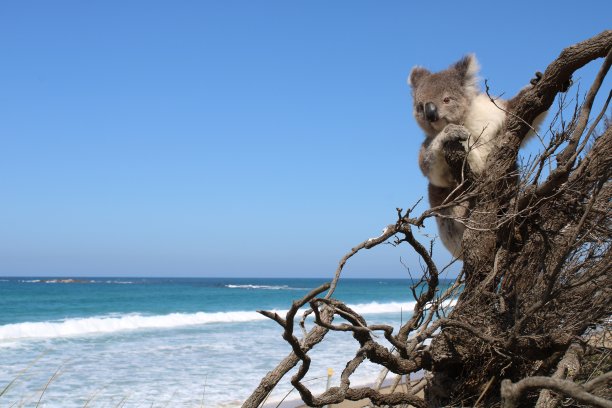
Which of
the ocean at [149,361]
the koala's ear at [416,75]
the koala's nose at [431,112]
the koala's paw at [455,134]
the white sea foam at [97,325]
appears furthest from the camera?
the white sea foam at [97,325]

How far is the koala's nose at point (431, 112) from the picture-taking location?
559 cm

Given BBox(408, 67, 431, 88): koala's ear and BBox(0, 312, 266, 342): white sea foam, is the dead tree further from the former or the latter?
BBox(0, 312, 266, 342): white sea foam

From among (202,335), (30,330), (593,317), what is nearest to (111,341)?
(202,335)

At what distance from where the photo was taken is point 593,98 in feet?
12.6

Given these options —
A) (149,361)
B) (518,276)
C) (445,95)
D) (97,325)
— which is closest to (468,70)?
(445,95)

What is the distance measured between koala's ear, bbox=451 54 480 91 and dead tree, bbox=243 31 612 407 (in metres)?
1.57

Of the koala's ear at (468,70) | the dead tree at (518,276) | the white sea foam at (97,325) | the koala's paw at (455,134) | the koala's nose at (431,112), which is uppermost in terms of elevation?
the koala's ear at (468,70)

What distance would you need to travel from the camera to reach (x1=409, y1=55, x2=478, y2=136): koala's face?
5.61m

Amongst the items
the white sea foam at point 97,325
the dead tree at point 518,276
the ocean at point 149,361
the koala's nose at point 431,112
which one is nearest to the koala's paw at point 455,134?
the koala's nose at point 431,112

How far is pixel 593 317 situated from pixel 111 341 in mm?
17469

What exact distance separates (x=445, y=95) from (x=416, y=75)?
774 millimetres

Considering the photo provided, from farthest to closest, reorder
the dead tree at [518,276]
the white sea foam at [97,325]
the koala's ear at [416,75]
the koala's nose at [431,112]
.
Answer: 1. the white sea foam at [97,325]
2. the koala's ear at [416,75]
3. the koala's nose at [431,112]
4. the dead tree at [518,276]

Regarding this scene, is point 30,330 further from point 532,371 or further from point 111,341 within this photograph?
point 532,371

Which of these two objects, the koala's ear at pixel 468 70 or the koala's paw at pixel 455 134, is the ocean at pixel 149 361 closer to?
the koala's paw at pixel 455 134
